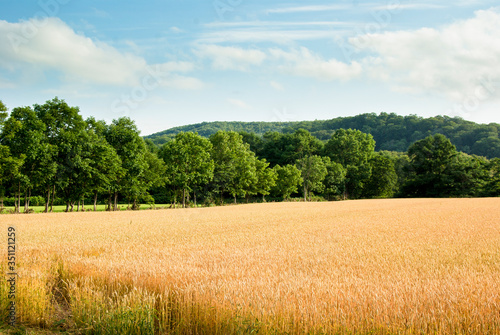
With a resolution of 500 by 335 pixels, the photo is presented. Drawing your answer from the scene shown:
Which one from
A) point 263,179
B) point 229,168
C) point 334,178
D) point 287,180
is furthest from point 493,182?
point 229,168

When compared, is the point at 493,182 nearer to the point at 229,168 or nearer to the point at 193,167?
the point at 229,168

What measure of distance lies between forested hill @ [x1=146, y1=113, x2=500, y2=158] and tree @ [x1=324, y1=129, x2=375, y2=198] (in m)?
31.3

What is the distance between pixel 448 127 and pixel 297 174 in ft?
259

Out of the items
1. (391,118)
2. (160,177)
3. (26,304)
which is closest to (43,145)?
(160,177)

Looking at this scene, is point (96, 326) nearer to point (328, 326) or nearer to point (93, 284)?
point (93, 284)

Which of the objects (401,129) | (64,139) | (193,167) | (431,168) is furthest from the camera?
(401,129)

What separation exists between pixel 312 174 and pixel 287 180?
8818 mm

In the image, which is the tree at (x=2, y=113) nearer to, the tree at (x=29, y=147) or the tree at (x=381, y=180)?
the tree at (x=29, y=147)

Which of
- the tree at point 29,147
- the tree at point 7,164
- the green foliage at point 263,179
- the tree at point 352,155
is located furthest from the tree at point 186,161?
the tree at point 352,155

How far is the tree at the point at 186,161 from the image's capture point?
57.1m

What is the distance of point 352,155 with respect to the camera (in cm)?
10394

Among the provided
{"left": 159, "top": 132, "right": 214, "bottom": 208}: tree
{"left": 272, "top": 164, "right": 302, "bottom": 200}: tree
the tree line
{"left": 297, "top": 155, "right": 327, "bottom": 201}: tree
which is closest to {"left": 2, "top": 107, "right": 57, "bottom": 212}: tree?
the tree line

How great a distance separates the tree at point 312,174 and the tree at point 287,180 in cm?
424

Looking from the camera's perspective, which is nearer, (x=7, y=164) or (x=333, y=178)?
(x=7, y=164)
